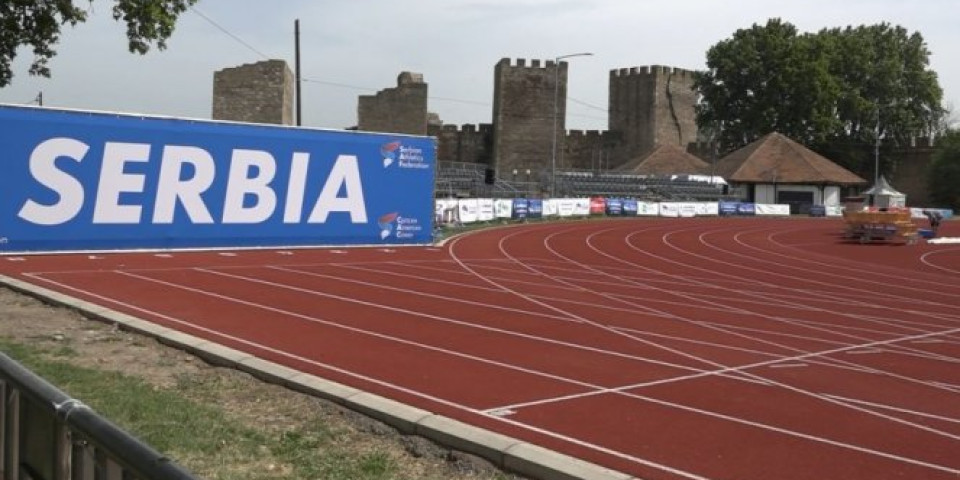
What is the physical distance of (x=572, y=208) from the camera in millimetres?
45906

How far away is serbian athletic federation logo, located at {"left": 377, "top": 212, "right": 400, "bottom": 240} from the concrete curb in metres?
14.6

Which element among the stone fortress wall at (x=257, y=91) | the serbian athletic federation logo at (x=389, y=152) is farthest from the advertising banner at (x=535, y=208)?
the serbian athletic federation logo at (x=389, y=152)

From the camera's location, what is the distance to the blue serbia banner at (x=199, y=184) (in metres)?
18.2

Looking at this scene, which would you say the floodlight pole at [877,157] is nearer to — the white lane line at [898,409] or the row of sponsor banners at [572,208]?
the row of sponsor banners at [572,208]

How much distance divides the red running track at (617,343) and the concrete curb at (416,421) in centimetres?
→ 32

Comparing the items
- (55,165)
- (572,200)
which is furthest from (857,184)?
(55,165)

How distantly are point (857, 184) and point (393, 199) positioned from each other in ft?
158

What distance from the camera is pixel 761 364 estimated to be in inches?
342

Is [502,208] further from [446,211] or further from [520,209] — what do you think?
[446,211]

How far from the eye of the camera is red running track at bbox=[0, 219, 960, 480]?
19.1 ft

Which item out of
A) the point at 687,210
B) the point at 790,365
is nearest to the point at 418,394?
the point at 790,365

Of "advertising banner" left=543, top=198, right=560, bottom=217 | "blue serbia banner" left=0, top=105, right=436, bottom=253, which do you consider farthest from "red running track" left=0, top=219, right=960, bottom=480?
"advertising banner" left=543, top=198, right=560, bottom=217

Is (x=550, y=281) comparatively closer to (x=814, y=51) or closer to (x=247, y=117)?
(x=247, y=117)

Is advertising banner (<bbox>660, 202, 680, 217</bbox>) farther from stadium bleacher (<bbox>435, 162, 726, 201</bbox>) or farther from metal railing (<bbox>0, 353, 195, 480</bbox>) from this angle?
metal railing (<bbox>0, 353, 195, 480</bbox>)
